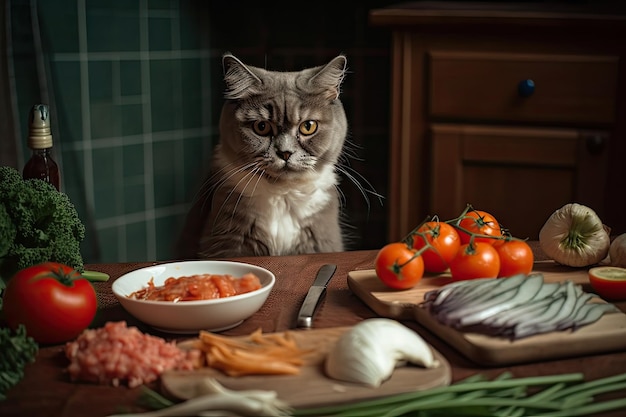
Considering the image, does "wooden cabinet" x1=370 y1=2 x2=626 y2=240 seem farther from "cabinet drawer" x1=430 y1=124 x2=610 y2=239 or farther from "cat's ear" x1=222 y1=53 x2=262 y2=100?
"cat's ear" x1=222 y1=53 x2=262 y2=100

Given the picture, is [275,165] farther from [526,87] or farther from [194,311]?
[526,87]

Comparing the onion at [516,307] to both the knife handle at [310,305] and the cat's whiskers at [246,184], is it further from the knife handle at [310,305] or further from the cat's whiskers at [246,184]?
the cat's whiskers at [246,184]

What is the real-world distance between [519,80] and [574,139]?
257 millimetres

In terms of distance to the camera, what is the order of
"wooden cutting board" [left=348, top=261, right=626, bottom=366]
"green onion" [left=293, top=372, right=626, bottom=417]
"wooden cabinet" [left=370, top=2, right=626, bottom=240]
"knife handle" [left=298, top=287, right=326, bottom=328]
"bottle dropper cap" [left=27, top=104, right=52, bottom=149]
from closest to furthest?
"green onion" [left=293, top=372, right=626, bottom=417]
"wooden cutting board" [left=348, top=261, right=626, bottom=366]
"knife handle" [left=298, top=287, right=326, bottom=328]
"bottle dropper cap" [left=27, top=104, right=52, bottom=149]
"wooden cabinet" [left=370, top=2, right=626, bottom=240]

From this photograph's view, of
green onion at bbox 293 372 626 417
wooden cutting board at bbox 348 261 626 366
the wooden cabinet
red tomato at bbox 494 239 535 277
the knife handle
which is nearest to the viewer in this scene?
green onion at bbox 293 372 626 417

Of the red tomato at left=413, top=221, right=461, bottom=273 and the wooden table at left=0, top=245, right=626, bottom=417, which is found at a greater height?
the red tomato at left=413, top=221, right=461, bottom=273

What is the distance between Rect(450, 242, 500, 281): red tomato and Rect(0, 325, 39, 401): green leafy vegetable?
64 cm

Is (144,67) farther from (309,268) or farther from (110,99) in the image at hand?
(309,268)

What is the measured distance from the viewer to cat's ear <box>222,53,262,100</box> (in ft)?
6.23

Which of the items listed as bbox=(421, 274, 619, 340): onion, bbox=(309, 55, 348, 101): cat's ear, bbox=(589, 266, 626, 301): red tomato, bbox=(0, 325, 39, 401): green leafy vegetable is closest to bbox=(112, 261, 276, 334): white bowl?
bbox=(0, 325, 39, 401): green leafy vegetable

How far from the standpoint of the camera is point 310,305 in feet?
4.09

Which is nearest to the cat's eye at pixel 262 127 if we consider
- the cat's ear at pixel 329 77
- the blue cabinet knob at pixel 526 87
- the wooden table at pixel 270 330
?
the cat's ear at pixel 329 77

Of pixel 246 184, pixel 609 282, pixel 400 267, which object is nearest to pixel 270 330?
pixel 400 267

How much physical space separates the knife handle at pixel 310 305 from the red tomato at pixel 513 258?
0.97 feet
